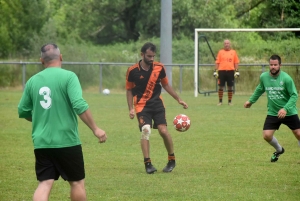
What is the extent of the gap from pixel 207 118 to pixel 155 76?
29.5 ft

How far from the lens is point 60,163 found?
6625mm

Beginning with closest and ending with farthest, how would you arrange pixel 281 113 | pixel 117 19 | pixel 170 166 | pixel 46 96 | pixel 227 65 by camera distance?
pixel 46 96 < pixel 170 166 < pixel 281 113 < pixel 227 65 < pixel 117 19

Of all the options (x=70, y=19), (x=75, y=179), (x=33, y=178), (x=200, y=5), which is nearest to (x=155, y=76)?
(x=33, y=178)

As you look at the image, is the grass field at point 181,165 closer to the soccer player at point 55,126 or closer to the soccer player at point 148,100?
the soccer player at point 148,100

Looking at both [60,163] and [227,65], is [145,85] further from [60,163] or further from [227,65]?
[227,65]

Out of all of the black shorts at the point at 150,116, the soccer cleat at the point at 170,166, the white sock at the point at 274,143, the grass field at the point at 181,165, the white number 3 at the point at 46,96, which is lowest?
the grass field at the point at 181,165

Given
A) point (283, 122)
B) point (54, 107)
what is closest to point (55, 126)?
point (54, 107)

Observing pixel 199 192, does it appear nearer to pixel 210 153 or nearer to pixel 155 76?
pixel 155 76

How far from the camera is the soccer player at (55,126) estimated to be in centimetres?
654

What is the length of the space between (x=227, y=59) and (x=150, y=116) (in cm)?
1385

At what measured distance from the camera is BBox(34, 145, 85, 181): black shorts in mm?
6605

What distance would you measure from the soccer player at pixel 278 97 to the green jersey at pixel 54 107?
503 cm

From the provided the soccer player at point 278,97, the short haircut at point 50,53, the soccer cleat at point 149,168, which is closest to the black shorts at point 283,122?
the soccer player at point 278,97

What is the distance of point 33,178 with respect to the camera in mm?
10047
